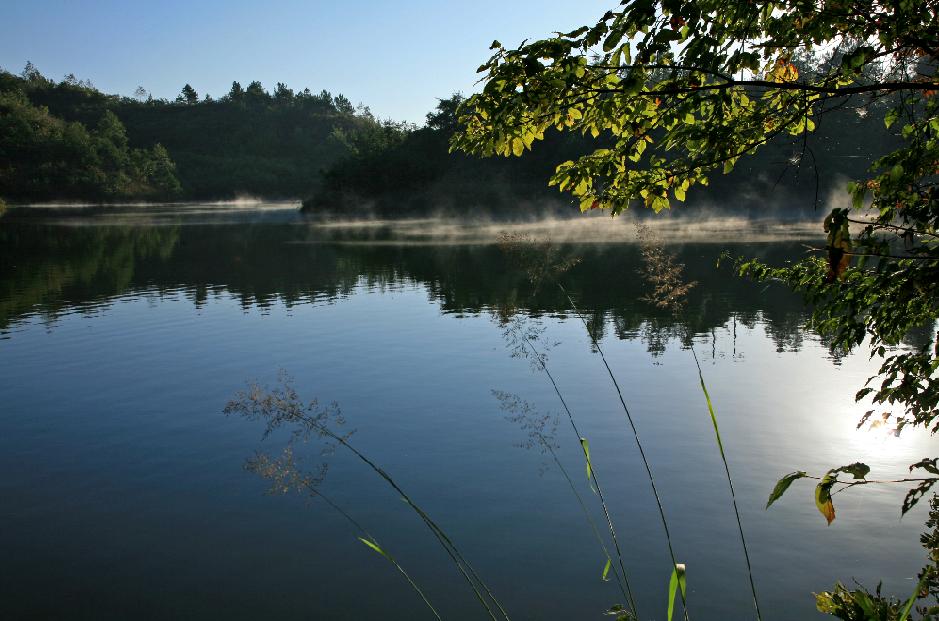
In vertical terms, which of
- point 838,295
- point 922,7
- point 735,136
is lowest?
point 838,295

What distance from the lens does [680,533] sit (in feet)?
32.4

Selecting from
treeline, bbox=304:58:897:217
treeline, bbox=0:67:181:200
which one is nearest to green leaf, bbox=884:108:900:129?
treeline, bbox=304:58:897:217

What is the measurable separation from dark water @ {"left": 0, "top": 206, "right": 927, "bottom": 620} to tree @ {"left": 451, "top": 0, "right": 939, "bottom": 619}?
1.56 m

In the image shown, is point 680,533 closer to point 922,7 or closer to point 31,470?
point 922,7

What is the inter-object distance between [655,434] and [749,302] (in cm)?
1721

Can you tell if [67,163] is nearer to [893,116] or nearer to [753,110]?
[753,110]

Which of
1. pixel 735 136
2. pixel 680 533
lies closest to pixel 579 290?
pixel 680 533

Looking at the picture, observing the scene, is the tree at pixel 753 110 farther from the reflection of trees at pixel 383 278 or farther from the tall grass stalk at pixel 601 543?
the reflection of trees at pixel 383 278

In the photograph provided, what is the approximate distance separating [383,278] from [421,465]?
2653 centimetres

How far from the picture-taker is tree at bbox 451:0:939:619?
19.1 ft

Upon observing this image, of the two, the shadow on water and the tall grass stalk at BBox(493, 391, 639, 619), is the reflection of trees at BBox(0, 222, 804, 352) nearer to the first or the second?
the shadow on water

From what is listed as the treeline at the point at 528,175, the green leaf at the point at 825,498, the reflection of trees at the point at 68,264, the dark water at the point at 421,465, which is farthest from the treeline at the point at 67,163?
the green leaf at the point at 825,498

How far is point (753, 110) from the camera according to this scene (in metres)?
7.67

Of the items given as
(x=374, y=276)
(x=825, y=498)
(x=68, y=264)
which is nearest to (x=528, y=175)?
(x=374, y=276)
